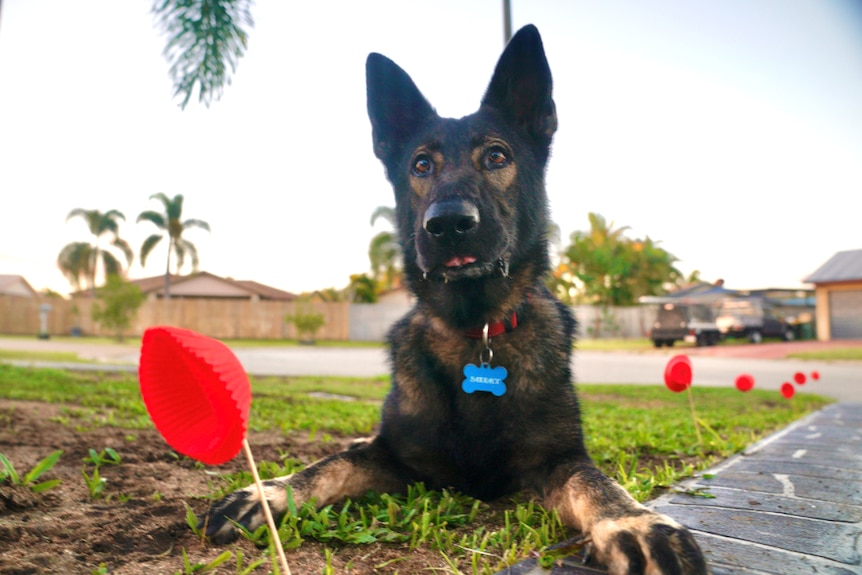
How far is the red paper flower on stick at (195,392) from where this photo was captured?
4.21ft

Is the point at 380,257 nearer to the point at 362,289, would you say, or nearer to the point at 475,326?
the point at 362,289

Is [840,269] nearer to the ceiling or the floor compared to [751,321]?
nearer to the ceiling

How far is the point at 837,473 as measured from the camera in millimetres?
2689

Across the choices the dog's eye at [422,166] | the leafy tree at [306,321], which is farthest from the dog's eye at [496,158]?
the leafy tree at [306,321]

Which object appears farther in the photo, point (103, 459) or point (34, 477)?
point (103, 459)

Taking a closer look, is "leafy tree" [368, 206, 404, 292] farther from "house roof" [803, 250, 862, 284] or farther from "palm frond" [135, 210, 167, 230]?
"house roof" [803, 250, 862, 284]

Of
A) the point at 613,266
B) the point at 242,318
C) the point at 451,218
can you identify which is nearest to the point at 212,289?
the point at 242,318

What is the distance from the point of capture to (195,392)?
139cm

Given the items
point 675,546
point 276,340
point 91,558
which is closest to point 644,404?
point 675,546

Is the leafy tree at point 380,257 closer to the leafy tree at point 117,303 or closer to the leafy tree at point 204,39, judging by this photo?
the leafy tree at point 117,303

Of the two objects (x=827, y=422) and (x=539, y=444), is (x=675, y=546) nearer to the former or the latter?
(x=539, y=444)

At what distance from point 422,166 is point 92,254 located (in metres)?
47.9

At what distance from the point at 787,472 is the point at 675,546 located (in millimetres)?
1593

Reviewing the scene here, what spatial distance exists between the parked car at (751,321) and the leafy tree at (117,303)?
26.4 meters
